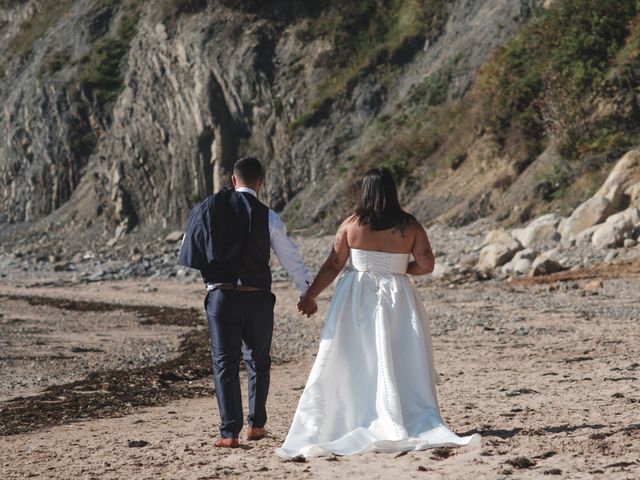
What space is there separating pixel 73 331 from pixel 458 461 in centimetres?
1298

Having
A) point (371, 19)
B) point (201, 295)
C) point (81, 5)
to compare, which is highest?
point (81, 5)

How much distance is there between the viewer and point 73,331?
59.3 ft

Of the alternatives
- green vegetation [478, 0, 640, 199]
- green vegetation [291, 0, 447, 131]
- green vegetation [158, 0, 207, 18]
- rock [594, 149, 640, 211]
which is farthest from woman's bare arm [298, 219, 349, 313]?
green vegetation [158, 0, 207, 18]

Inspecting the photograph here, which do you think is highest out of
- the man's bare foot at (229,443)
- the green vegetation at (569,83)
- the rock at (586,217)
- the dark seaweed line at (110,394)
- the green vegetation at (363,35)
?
the green vegetation at (363,35)

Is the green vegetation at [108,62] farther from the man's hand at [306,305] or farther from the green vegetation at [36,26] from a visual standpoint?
the man's hand at [306,305]

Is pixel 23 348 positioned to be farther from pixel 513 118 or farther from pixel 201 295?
pixel 513 118

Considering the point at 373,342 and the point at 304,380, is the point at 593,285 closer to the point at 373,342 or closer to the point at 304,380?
the point at 304,380

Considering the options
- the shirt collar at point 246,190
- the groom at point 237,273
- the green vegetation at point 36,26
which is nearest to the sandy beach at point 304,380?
the groom at point 237,273

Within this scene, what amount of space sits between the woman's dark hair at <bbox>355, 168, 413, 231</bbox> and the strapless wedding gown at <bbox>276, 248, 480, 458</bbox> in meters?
0.19

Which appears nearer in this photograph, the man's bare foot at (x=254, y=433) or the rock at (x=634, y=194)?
the man's bare foot at (x=254, y=433)

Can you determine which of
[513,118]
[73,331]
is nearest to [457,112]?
[513,118]

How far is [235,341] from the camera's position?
687 centimetres

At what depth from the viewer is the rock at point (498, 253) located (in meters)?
21.8

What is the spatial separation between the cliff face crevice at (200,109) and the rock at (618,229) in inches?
381
